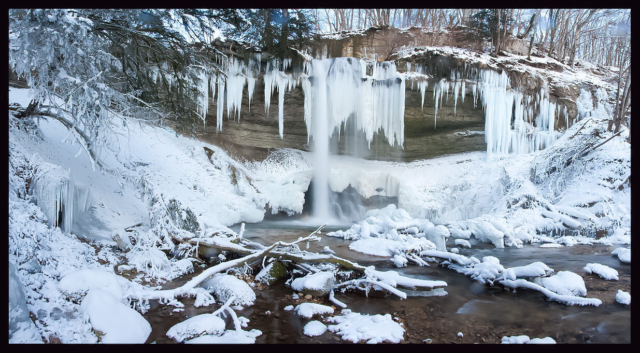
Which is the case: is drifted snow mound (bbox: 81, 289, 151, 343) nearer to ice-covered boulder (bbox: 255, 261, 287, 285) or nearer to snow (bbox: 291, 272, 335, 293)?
ice-covered boulder (bbox: 255, 261, 287, 285)

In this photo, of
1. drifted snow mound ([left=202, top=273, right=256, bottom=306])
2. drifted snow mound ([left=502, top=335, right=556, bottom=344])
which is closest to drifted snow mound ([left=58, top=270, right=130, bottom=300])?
drifted snow mound ([left=202, top=273, right=256, bottom=306])

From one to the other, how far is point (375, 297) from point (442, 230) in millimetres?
3247

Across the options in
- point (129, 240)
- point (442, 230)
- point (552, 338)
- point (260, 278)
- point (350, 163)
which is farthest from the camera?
point (350, 163)

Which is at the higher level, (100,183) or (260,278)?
(100,183)

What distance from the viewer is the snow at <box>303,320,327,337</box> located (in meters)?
Result: 3.23

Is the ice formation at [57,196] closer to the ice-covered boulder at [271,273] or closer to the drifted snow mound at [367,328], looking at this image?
the ice-covered boulder at [271,273]

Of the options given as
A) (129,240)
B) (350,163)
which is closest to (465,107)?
(350,163)

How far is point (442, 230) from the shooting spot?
22.4 feet

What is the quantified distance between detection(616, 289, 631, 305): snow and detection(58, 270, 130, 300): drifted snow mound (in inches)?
219

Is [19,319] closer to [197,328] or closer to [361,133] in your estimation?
[197,328]

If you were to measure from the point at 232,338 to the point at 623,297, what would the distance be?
14.4 feet

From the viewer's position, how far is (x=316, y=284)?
4.16 metres

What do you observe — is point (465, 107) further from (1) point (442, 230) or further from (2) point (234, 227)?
(2) point (234, 227)

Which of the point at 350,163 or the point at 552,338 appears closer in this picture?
the point at 552,338
